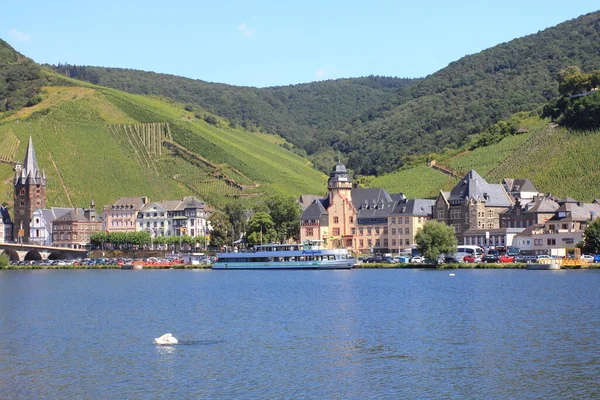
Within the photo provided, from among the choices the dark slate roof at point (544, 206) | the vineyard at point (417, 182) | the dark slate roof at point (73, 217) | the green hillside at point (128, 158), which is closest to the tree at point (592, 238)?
the dark slate roof at point (544, 206)

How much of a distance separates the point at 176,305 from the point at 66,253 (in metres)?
90.8

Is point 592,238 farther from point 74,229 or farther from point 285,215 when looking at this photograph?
point 74,229

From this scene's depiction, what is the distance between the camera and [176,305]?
6138cm

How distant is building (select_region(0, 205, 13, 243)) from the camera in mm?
157375

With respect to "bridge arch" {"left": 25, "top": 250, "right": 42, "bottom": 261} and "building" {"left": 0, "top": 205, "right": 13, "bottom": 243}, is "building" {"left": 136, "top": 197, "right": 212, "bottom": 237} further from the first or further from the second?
"building" {"left": 0, "top": 205, "right": 13, "bottom": 243}

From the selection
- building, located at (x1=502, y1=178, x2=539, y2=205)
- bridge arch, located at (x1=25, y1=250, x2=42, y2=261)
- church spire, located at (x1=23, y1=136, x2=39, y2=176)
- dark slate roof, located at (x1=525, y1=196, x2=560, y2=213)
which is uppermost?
church spire, located at (x1=23, y1=136, x2=39, y2=176)

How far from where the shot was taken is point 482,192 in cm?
12112

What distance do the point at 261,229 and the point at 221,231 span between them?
11.4m

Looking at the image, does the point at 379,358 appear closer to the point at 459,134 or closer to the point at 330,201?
the point at 330,201

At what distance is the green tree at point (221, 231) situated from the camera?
455 feet

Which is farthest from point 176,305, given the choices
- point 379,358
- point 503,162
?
point 503,162

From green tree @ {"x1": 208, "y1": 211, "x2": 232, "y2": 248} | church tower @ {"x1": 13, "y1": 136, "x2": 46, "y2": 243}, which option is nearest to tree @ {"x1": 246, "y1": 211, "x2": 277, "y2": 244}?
green tree @ {"x1": 208, "y1": 211, "x2": 232, "y2": 248}

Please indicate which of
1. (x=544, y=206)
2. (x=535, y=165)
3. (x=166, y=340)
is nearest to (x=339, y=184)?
(x=535, y=165)

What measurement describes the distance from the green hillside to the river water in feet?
318
